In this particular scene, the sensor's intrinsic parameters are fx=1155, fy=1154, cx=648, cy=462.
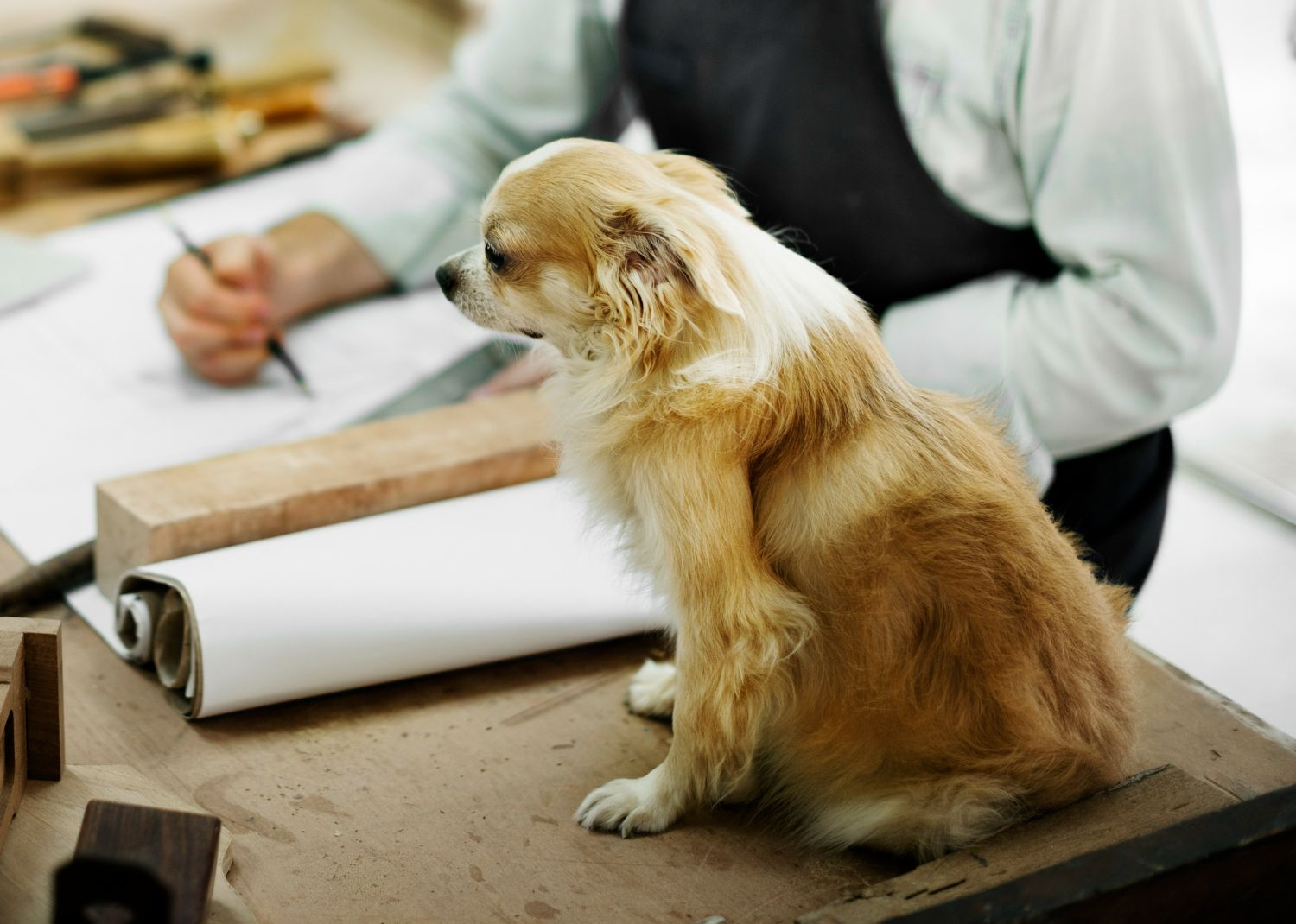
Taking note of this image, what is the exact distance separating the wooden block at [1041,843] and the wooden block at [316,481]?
424 millimetres

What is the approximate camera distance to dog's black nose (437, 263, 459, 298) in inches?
29.3

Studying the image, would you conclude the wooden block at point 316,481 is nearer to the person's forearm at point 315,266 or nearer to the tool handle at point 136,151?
the person's forearm at point 315,266

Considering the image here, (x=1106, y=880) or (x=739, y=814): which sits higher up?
(x=1106, y=880)

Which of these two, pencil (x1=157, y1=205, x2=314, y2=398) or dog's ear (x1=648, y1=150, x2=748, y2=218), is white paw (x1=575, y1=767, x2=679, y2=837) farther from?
pencil (x1=157, y1=205, x2=314, y2=398)

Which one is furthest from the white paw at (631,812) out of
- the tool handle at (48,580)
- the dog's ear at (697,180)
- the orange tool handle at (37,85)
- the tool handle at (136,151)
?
the orange tool handle at (37,85)

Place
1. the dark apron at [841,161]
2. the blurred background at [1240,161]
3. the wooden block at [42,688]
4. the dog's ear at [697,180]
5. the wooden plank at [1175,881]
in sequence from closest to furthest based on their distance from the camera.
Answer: the wooden plank at [1175,881]
the wooden block at [42,688]
the dog's ear at [697,180]
the dark apron at [841,161]
the blurred background at [1240,161]

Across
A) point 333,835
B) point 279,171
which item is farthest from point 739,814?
point 279,171

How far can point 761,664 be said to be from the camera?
0.65 m

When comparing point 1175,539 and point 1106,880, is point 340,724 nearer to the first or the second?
point 1106,880

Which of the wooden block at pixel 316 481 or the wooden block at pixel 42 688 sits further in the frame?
the wooden block at pixel 316 481

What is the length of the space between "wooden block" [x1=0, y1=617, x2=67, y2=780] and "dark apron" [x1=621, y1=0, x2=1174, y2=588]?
0.66m

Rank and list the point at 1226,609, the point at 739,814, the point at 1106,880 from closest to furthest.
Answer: the point at 1106,880, the point at 739,814, the point at 1226,609

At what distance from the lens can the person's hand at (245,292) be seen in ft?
3.76

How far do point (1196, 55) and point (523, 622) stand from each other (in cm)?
66
